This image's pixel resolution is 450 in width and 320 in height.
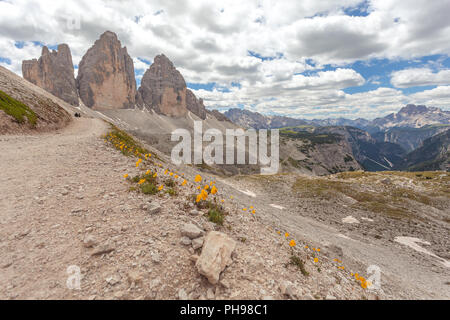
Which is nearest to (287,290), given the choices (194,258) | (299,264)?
(299,264)

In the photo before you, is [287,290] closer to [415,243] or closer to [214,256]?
[214,256]

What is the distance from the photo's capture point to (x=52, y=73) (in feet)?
604

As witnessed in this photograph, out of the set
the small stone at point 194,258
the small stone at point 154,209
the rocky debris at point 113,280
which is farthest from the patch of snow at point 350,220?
the rocky debris at point 113,280

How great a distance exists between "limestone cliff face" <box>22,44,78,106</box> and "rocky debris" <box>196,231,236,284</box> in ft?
803

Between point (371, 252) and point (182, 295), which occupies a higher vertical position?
point (182, 295)

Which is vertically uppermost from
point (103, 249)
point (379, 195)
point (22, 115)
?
point (22, 115)

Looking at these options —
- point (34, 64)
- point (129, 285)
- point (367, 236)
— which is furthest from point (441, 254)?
point (34, 64)

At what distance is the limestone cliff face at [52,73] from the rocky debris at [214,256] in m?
245

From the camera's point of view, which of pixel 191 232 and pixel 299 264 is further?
pixel 299 264

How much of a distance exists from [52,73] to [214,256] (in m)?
263

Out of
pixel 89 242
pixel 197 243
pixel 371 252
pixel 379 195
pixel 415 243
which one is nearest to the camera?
pixel 89 242
